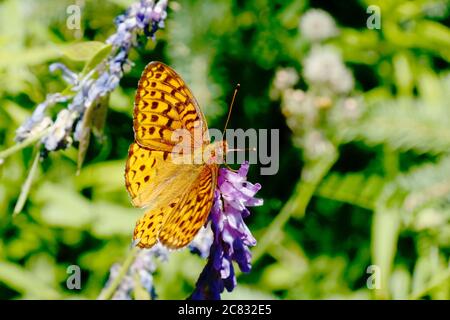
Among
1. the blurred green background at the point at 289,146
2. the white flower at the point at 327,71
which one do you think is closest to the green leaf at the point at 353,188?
the blurred green background at the point at 289,146

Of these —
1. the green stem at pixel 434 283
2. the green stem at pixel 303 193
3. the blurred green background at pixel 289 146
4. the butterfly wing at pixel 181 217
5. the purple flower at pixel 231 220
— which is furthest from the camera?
the green stem at pixel 303 193

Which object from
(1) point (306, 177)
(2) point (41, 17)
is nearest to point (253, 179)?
(1) point (306, 177)

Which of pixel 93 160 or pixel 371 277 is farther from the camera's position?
pixel 93 160

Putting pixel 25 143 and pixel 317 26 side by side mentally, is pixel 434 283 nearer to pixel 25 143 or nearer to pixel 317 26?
pixel 317 26

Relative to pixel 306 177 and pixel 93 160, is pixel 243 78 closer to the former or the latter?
pixel 306 177

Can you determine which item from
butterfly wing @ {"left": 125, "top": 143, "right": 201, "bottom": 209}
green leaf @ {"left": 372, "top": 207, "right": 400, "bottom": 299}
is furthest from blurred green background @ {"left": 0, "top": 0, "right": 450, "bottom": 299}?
butterfly wing @ {"left": 125, "top": 143, "right": 201, "bottom": 209}

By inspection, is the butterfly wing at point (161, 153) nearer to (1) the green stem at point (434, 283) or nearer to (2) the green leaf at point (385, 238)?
(1) the green stem at point (434, 283)

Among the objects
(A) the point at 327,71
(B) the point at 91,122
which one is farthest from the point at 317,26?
(B) the point at 91,122
